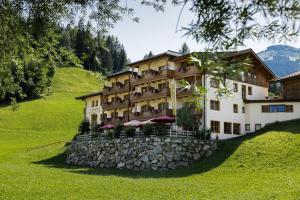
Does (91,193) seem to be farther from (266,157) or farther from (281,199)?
(266,157)

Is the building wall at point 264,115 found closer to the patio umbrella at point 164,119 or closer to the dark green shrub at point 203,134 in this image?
the patio umbrella at point 164,119

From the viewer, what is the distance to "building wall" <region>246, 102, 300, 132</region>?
53.3 m

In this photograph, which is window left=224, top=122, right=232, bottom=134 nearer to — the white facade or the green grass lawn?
the white facade

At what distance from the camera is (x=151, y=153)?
143ft

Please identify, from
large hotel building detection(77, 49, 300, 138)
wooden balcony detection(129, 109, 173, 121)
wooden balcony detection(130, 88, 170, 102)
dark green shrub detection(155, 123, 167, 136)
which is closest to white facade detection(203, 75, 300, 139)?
large hotel building detection(77, 49, 300, 138)

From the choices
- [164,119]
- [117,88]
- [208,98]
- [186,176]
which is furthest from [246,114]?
[186,176]

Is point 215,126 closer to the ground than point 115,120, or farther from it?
closer to the ground

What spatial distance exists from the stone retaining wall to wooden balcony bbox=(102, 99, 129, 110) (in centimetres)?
1409

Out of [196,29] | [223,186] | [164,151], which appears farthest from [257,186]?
[196,29]

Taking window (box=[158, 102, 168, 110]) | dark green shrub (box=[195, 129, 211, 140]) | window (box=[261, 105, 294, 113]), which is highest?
window (box=[158, 102, 168, 110])

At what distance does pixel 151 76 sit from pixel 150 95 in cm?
246

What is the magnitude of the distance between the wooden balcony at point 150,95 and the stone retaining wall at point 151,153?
9201 millimetres

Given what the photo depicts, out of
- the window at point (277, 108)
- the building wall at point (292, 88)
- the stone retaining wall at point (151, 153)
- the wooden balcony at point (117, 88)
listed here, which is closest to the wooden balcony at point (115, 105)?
the wooden balcony at point (117, 88)

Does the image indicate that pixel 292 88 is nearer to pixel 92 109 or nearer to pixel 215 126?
pixel 215 126
